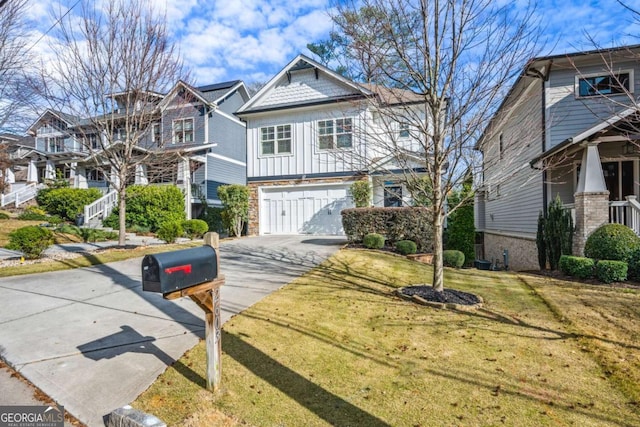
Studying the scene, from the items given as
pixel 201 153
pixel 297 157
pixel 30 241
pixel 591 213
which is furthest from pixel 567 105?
pixel 201 153

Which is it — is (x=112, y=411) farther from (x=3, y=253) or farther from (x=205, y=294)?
(x=3, y=253)

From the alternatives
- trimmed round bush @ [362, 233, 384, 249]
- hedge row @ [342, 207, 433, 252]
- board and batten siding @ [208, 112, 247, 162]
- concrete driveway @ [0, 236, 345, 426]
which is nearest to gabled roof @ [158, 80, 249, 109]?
board and batten siding @ [208, 112, 247, 162]

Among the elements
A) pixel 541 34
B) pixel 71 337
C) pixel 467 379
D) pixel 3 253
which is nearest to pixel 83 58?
pixel 3 253

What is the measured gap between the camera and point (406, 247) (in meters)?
10.3

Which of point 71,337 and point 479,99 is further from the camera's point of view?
point 479,99

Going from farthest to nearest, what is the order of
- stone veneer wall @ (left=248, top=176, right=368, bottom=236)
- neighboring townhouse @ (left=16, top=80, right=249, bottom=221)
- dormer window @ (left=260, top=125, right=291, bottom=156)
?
neighboring townhouse @ (left=16, top=80, right=249, bottom=221), dormer window @ (left=260, top=125, right=291, bottom=156), stone veneer wall @ (left=248, top=176, right=368, bottom=236)

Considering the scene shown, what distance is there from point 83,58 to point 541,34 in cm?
1135

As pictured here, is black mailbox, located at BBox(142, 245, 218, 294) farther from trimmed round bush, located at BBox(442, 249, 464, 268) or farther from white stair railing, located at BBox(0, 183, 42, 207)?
white stair railing, located at BBox(0, 183, 42, 207)

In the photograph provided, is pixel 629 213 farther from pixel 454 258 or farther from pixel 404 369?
pixel 404 369

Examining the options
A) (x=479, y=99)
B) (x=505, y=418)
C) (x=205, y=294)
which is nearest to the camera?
(x=505, y=418)

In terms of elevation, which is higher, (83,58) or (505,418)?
(83,58)

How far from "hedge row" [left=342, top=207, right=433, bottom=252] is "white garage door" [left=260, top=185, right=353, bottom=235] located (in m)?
3.55

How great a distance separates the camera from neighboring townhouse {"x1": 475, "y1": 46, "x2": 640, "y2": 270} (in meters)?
6.55

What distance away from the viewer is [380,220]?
11211mm
